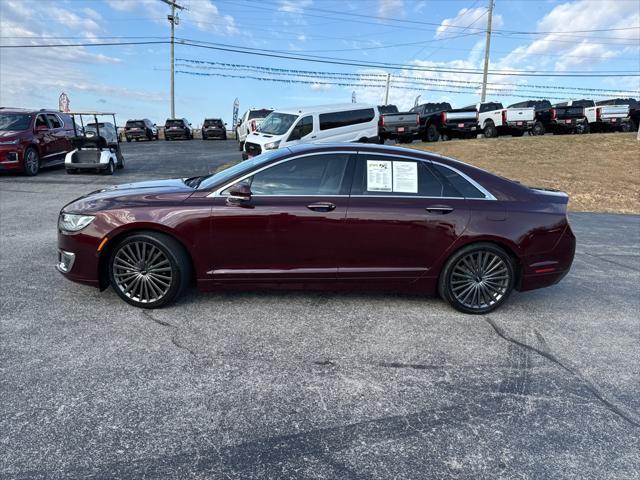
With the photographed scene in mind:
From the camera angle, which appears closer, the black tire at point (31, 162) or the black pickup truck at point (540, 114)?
the black tire at point (31, 162)

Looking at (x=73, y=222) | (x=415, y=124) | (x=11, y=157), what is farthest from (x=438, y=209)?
(x=415, y=124)

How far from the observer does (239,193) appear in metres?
4.19

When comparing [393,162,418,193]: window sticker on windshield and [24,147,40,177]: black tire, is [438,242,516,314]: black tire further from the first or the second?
[24,147,40,177]: black tire

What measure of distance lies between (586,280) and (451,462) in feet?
14.0

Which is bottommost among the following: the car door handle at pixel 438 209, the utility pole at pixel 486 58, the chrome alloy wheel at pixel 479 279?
the chrome alloy wheel at pixel 479 279

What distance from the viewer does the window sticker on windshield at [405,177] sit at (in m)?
4.49

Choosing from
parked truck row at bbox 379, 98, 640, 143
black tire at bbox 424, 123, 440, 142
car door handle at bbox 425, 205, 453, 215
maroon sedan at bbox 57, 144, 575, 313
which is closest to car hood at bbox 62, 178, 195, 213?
maroon sedan at bbox 57, 144, 575, 313

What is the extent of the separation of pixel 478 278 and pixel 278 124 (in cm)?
1311

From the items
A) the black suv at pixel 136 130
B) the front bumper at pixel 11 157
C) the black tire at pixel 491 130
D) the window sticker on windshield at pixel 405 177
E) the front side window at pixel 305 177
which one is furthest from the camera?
the black suv at pixel 136 130

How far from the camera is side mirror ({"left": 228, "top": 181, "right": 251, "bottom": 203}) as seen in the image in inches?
165

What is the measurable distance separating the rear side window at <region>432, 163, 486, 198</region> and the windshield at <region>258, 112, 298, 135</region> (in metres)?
12.0

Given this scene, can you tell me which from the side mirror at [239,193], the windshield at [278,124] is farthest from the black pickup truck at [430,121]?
the side mirror at [239,193]

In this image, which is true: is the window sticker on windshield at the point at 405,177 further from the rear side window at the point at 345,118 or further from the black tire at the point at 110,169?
the rear side window at the point at 345,118

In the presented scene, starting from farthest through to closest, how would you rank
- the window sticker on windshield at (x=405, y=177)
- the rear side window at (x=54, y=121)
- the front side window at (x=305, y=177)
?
the rear side window at (x=54, y=121)
the window sticker on windshield at (x=405, y=177)
the front side window at (x=305, y=177)
